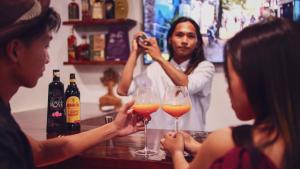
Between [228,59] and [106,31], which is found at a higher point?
[106,31]

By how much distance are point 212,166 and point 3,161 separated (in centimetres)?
53

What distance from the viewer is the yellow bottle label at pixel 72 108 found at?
190 centimetres

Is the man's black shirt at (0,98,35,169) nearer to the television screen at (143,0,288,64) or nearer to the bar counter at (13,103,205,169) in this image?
the bar counter at (13,103,205,169)

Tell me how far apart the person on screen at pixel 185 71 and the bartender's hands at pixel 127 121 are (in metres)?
0.91

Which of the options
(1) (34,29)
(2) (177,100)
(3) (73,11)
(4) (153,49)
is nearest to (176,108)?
(2) (177,100)

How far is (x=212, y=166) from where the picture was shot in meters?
1.05

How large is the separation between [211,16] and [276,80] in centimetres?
271

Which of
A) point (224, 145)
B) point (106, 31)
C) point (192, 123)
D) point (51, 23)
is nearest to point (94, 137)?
point (51, 23)

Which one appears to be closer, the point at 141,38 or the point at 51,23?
the point at 51,23

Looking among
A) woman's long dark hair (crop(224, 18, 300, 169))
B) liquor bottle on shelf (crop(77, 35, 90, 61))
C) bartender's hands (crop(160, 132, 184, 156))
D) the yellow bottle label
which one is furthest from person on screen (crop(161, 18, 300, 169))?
liquor bottle on shelf (crop(77, 35, 90, 61))

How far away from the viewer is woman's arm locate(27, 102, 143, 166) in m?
1.49

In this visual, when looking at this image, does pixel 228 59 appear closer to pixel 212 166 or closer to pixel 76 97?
pixel 212 166

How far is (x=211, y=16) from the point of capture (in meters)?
3.58

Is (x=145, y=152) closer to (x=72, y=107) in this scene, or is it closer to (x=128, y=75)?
(x=72, y=107)
